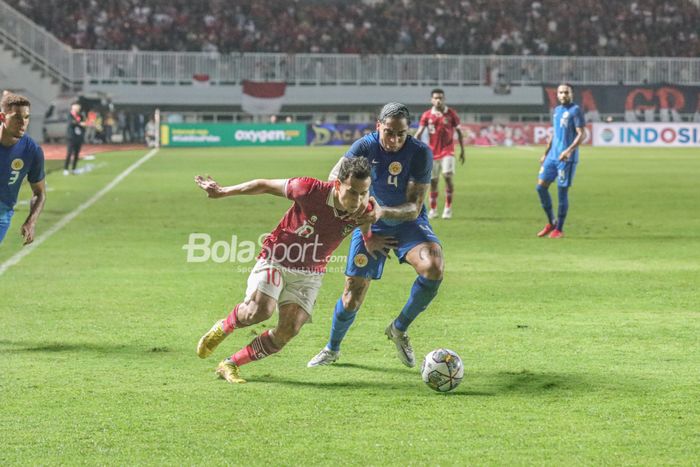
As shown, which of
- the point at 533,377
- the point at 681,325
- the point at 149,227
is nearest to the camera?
the point at 533,377

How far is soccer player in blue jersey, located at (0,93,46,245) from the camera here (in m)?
8.75

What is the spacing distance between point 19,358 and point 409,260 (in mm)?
2869

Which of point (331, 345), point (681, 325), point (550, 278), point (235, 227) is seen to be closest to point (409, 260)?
point (331, 345)

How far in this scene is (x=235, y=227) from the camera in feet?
59.8

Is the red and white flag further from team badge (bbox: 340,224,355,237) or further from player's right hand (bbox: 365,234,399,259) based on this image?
team badge (bbox: 340,224,355,237)

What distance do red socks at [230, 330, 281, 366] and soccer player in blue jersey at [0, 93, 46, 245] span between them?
2.66 meters

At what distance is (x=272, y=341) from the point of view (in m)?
7.57

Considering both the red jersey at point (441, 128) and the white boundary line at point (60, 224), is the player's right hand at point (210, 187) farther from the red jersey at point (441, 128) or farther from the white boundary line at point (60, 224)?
the red jersey at point (441, 128)

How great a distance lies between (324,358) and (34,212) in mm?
2923

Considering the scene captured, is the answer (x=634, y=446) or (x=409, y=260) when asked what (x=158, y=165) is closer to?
(x=409, y=260)

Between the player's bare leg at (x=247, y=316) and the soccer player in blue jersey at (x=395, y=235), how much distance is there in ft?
2.39

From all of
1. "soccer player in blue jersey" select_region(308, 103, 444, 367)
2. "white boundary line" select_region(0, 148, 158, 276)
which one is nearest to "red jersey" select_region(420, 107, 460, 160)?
"white boundary line" select_region(0, 148, 158, 276)

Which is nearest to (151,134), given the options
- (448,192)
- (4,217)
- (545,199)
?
(448,192)

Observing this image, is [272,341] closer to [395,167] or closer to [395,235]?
[395,235]
